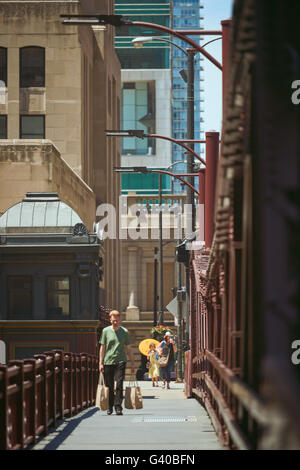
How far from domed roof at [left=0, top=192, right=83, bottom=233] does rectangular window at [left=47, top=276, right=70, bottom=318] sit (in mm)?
2406

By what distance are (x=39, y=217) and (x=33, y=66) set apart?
22652mm

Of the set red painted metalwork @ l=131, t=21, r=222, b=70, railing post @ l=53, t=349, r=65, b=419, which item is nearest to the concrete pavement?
railing post @ l=53, t=349, r=65, b=419

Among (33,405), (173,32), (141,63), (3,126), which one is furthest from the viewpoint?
(141,63)

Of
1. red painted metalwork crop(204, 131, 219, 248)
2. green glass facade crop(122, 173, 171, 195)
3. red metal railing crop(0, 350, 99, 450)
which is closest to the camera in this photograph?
red metal railing crop(0, 350, 99, 450)

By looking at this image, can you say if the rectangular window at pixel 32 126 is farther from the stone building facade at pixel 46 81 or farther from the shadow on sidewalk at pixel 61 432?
the shadow on sidewalk at pixel 61 432

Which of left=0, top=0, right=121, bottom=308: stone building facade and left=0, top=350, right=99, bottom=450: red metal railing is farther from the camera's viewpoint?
left=0, top=0, right=121, bottom=308: stone building facade

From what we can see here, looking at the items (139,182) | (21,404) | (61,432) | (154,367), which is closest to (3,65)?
(154,367)

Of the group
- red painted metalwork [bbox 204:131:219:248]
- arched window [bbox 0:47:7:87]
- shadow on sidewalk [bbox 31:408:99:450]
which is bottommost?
shadow on sidewalk [bbox 31:408:99:450]

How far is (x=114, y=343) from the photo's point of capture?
1927 cm

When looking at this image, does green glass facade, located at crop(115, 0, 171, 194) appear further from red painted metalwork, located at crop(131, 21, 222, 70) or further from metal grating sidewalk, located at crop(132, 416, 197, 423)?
metal grating sidewalk, located at crop(132, 416, 197, 423)

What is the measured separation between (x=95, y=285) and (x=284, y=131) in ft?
99.2

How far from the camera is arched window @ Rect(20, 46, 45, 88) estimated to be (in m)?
60.0

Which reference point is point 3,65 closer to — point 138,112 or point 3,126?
point 3,126

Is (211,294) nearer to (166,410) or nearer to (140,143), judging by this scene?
(166,410)
